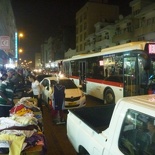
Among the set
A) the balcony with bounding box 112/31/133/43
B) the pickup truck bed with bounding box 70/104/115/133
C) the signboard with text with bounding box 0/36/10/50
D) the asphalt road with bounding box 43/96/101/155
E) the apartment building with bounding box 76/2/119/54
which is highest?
the apartment building with bounding box 76/2/119/54

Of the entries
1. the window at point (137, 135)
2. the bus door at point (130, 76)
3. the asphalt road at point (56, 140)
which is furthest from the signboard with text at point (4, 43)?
the window at point (137, 135)

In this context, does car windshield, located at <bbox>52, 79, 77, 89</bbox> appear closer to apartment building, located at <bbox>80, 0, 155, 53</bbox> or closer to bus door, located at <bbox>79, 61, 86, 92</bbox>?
bus door, located at <bbox>79, 61, 86, 92</bbox>

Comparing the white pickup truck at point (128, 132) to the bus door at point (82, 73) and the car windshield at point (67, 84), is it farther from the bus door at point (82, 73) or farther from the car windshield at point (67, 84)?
the bus door at point (82, 73)

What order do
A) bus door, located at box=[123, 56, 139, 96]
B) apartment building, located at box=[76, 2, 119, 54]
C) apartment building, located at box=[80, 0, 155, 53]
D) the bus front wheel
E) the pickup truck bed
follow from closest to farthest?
the pickup truck bed < bus door, located at box=[123, 56, 139, 96] < the bus front wheel < apartment building, located at box=[80, 0, 155, 53] < apartment building, located at box=[76, 2, 119, 54]

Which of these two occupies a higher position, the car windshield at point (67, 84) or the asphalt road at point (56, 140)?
the car windshield at point (67, 84)

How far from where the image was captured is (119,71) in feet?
38.9

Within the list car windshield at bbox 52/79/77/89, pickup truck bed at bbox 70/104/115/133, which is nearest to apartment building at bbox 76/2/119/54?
car windshield at bbox 52/79/77/89

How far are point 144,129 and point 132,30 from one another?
35894mm

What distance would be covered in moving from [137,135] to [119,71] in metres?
9.01

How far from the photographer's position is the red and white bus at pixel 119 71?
32.5 feet

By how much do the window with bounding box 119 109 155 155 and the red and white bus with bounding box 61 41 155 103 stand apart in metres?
6.17

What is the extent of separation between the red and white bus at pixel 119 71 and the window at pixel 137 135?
243 inches

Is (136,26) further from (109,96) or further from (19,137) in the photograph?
(19,137)

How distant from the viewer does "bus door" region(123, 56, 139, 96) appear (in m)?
10.3
